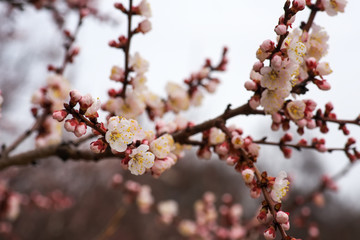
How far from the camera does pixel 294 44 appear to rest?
1.13 m

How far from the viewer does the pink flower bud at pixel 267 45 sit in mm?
1120

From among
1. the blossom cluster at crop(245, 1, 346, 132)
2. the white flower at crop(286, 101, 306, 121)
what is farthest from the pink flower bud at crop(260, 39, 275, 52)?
the white flower at crop(286, 101, 306, 121)

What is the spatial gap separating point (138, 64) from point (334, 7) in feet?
3.48

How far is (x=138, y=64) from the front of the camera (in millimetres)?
1778

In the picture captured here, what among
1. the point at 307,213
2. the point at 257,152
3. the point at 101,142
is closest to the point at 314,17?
the point at 257,152

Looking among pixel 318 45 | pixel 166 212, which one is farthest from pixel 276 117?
pixel 166 212

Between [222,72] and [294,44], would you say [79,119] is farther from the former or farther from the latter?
[222,72]

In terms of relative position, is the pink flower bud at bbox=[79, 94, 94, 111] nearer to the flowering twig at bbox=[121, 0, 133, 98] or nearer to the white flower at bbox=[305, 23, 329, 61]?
the flowering twig at bbox=[121, 0, 133, 98]

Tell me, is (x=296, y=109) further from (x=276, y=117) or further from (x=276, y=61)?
(x=276, y=61)

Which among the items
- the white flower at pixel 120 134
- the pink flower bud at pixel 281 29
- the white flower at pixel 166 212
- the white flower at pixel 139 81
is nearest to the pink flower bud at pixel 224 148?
the white flower at pixel 120 134

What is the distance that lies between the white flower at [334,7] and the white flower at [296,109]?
0.59m

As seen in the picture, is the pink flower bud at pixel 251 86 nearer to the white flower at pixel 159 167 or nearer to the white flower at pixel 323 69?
the white flower at pixel 323 69

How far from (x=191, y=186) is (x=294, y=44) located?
18.4 metres

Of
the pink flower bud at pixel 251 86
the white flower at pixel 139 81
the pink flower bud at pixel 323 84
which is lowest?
the white flower at pixel 139 81
